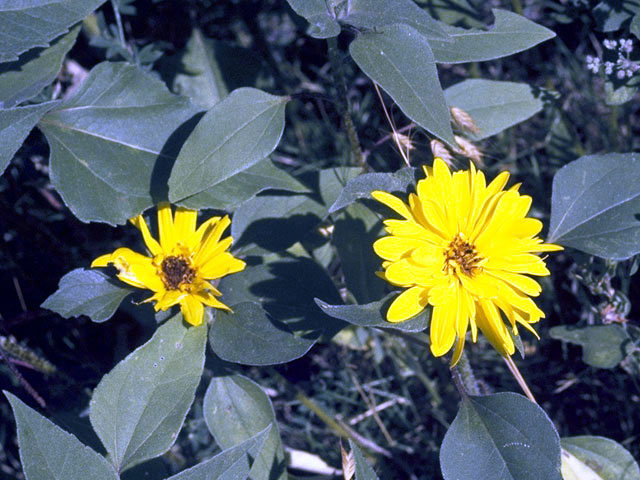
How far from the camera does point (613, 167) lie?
6.18ft

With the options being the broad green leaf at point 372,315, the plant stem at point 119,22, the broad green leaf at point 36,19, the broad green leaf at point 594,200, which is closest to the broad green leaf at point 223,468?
the broad green leaf at point 372,315

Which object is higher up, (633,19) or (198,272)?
(633,19)

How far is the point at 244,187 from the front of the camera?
1.88 m

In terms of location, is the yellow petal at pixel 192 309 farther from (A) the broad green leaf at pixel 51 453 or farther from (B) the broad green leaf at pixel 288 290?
(A) the broad green leaf at pixel 51 453

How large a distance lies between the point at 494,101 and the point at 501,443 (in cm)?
101

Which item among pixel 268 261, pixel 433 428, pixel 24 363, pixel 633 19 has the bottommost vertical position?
pixel 433 428

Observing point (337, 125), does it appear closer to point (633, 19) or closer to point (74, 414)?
point (633, 19)

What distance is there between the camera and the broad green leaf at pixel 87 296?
174 centimetres

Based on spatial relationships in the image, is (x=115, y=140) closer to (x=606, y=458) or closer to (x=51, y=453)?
(x=51, y=453)

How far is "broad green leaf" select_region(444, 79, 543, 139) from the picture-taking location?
2094 millimetres

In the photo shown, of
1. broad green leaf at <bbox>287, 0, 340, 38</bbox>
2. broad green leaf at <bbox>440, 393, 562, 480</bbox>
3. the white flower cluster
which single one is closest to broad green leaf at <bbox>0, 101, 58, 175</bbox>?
broad green leaf at <bbox>287, 0, 340, 38</bbox>

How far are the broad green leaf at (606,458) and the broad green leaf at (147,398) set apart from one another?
99 centimetres

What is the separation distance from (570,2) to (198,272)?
1.46 m

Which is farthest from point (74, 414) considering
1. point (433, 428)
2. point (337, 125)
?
point (337, 125)
